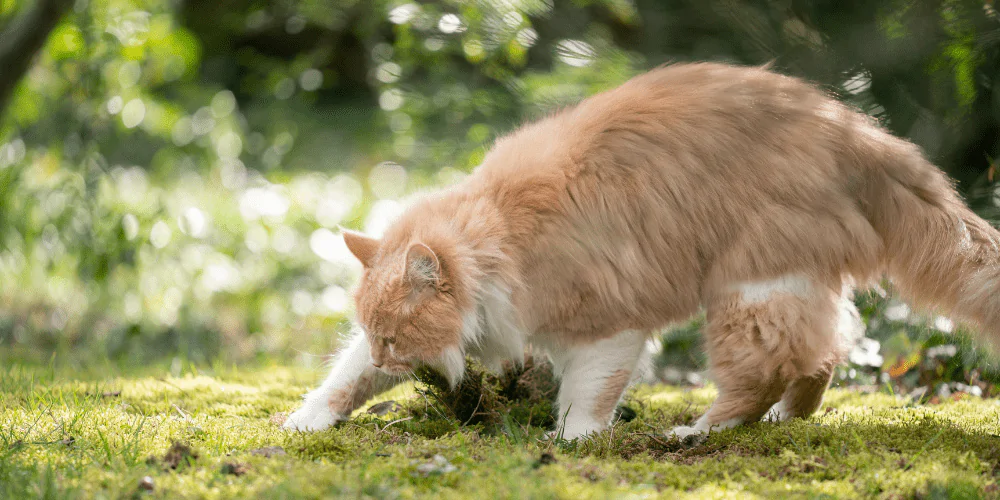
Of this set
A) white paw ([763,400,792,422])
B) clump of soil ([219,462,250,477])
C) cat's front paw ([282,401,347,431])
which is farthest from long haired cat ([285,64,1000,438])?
clump of soil ([219,462,250,477])

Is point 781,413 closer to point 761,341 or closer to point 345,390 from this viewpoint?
point 761,341

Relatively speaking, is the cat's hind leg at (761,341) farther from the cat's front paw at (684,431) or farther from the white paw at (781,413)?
the white paw at (781,413)

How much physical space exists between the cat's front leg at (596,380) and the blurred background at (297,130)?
1.13m

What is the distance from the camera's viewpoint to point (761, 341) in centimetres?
299

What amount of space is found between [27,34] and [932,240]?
17.7 ft

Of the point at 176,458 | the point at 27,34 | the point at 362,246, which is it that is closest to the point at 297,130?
the point at 27,34

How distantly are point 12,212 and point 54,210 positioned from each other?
28cm

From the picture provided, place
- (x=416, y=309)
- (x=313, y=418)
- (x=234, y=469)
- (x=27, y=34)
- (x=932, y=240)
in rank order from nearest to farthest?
1. (x=234, y=469)
2. (x=932, y=240)
3. (x=416, y=309)
4. (x=313, y=418)
5. (x=27, y=34)

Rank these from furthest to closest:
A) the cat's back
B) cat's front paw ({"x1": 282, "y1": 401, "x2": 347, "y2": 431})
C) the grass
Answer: cat's front paw ({"x1": 282, "y1": 401, "x2": 347, "y2": 431}), the cat's back, the grass

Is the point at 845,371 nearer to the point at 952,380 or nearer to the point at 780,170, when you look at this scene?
the point at 952,380

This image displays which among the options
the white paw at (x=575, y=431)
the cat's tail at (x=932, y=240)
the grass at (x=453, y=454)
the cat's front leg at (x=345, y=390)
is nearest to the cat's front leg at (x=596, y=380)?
the white paw at (x=575, y=431)

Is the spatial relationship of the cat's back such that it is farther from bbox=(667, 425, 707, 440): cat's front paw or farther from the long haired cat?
bbox=(667, 425, 707, 440): cat's front paw

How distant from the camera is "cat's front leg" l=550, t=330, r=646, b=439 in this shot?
10.2 feet

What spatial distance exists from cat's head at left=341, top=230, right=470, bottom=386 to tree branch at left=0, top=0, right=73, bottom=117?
355 cm
